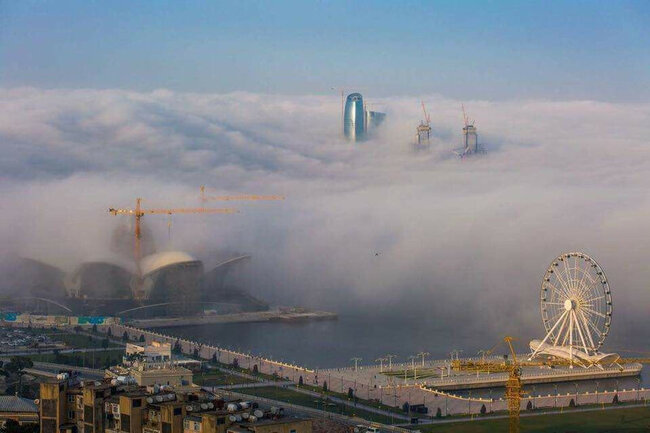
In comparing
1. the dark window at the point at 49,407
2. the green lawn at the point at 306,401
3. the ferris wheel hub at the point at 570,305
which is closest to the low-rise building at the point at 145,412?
the dark window at the point at 49,407

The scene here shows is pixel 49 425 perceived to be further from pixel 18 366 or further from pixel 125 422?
pixel 18 366

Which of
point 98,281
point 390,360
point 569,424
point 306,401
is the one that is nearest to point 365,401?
point 306,401

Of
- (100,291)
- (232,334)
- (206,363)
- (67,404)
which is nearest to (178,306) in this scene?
(100,291)

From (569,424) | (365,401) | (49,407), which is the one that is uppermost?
(49,407)

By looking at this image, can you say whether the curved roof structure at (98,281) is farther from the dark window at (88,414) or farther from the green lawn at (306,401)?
the dark window at (88,414)

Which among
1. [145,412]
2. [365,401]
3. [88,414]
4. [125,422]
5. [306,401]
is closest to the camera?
[145,412]

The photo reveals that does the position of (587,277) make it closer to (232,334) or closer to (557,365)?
(557,365)
